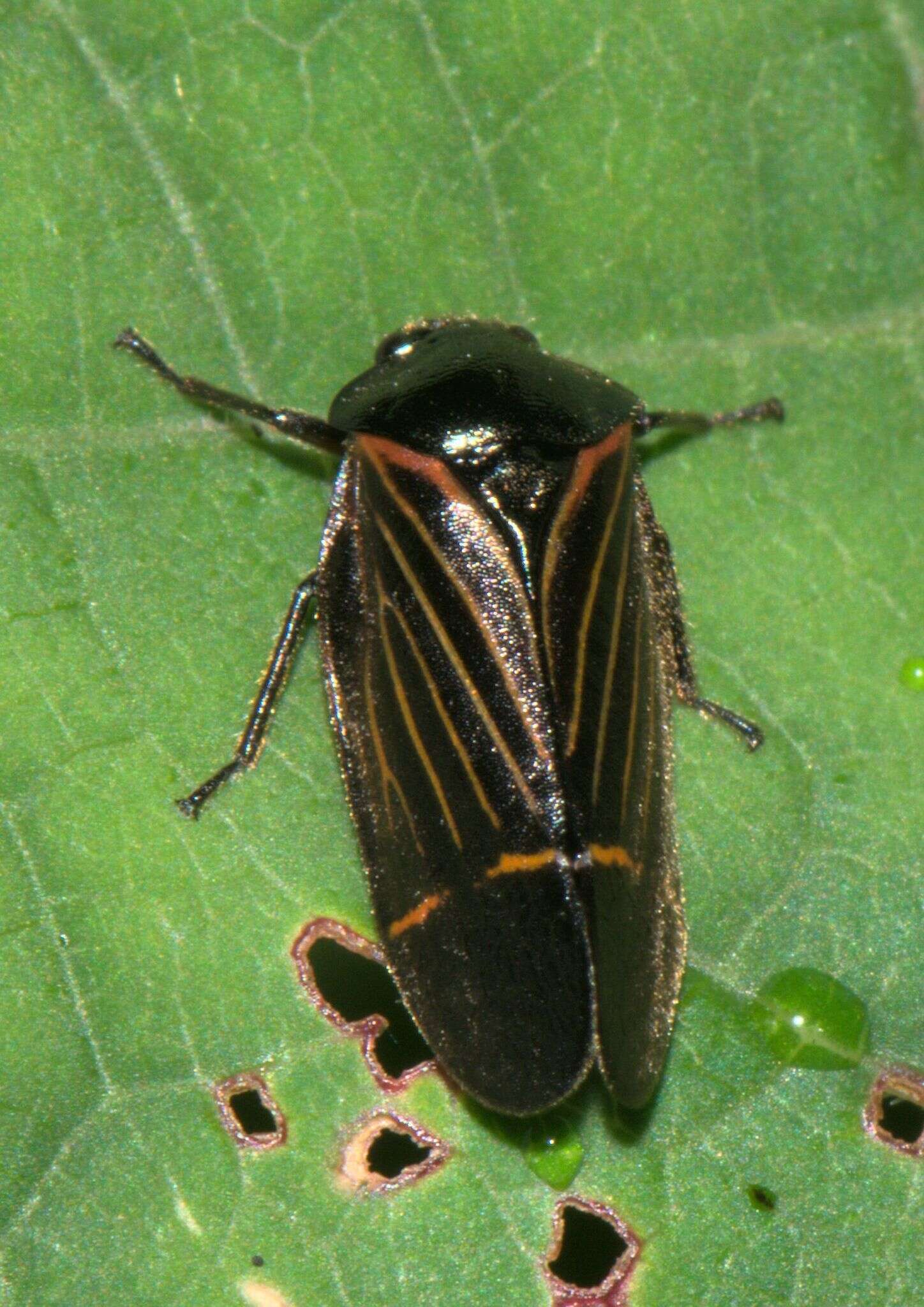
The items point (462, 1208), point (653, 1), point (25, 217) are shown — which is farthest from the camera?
point (653, 1)

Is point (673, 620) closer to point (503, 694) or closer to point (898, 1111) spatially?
point (503, 694)

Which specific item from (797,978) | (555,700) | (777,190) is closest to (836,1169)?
(797,978)

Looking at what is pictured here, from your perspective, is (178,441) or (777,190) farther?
(777,190)

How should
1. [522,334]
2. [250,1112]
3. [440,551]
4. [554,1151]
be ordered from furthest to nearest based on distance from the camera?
[522,334] < [440,551] < [554,1151] < [250,1112]

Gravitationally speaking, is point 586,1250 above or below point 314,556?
below

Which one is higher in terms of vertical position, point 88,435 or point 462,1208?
point 88,435

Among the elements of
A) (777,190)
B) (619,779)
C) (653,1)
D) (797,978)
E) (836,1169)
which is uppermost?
(653,1)

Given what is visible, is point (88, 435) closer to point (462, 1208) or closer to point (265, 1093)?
point (265, 1093)

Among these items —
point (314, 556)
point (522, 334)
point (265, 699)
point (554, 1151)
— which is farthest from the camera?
point (522, 334)

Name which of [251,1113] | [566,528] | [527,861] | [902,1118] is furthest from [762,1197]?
[566,528]
